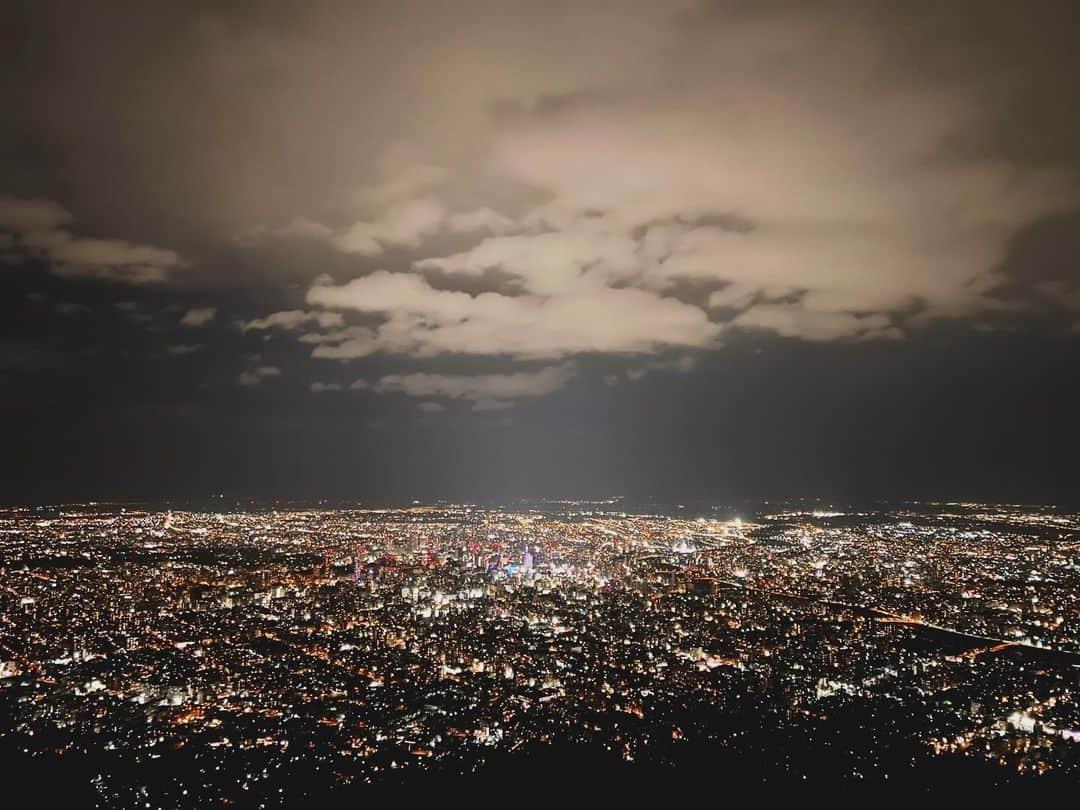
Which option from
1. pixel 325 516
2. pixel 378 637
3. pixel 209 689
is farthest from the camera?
pixel 325 516

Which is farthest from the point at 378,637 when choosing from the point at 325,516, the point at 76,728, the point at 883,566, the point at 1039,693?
the point at 325,516

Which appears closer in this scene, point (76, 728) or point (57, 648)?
point (76, 728)

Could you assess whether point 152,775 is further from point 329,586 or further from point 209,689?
point 329,586

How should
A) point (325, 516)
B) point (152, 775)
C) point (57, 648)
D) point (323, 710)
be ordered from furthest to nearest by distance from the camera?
point (325, 516)
point (57, 648)
point (323, 710)
point (152, 775)

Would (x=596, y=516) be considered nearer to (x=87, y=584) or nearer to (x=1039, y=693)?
(x=87, y=584)

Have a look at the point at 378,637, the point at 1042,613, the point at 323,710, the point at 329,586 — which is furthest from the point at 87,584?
the point at 1042,613

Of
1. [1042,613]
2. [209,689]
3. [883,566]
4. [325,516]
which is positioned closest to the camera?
[209,689]
